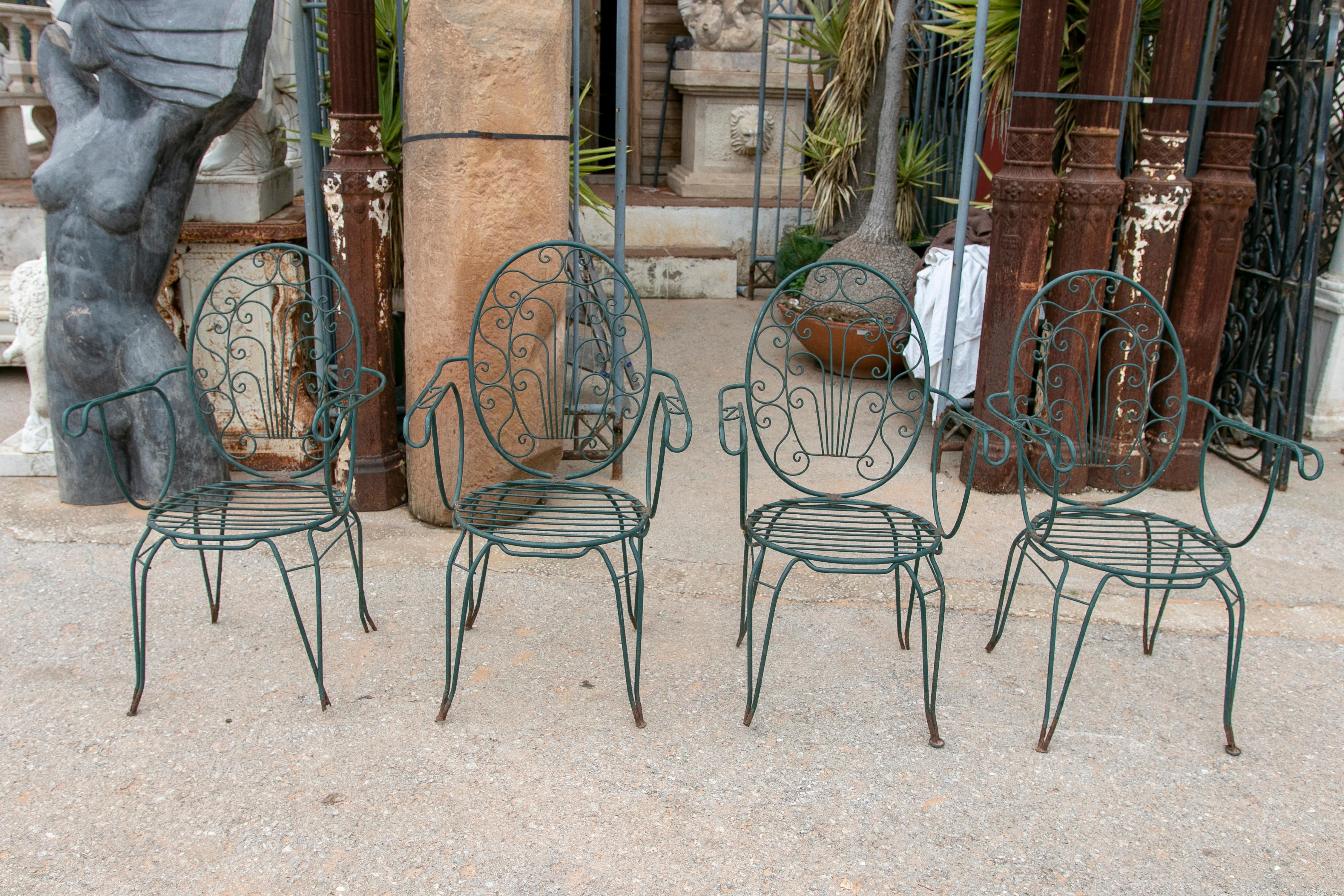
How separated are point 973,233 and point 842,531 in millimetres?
2728

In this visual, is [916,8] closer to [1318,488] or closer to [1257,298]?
[1257,298]

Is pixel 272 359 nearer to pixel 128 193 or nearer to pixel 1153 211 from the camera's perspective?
pixel 128 193

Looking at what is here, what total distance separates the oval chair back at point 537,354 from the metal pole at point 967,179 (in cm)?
134

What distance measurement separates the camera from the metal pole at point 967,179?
402cm

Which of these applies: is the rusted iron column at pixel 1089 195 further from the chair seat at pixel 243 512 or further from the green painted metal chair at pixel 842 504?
the chair seat at pixel 243 512

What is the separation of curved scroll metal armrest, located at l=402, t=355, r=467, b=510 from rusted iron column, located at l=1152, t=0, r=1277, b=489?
8.46ft

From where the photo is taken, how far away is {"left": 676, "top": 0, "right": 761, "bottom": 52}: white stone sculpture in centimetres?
726

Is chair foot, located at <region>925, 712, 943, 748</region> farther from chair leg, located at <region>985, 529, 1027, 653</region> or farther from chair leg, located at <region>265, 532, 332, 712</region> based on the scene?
chair leg, located at <region>265, 532, 332, 712</region>

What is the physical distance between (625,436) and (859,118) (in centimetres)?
291

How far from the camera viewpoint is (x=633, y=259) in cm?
675

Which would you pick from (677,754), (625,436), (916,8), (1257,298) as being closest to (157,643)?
(677,754)

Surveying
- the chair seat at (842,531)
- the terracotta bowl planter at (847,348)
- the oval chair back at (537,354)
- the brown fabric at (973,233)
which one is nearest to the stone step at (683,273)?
the terracotta bowl planter at (847,348)

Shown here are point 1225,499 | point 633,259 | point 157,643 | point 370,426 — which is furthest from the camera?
point 633,259

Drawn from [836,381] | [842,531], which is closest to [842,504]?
[842,531]
